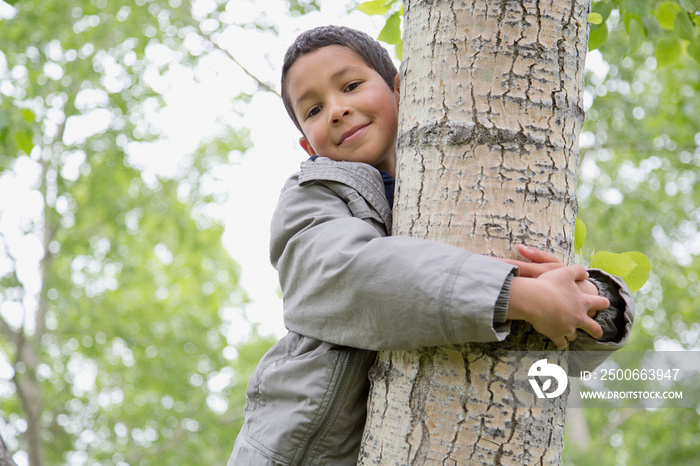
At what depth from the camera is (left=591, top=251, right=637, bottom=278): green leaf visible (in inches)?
57.4

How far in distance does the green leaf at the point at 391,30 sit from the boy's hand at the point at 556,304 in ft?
4.67

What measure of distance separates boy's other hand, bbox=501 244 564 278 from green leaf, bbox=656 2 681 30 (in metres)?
1.57

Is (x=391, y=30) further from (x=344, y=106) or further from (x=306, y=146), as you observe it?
(x=344, y=106)

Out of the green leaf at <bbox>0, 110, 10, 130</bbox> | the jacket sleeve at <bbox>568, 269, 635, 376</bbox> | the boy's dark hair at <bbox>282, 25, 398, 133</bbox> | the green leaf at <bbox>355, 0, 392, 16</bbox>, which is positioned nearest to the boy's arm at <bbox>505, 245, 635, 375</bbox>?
the jacket sleeve at <bbox>568, 269, 635, 376</bbox>

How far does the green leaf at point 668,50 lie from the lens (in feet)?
8.09

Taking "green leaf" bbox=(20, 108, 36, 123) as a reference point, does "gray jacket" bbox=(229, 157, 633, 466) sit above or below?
below

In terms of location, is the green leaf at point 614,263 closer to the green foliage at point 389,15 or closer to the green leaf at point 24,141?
the green foliage at point 389,15

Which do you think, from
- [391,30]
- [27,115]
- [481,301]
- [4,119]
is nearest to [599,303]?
[481,301]

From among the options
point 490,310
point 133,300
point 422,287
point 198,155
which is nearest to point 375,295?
point 422,287

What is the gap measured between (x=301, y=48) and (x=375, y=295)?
38.8 inches

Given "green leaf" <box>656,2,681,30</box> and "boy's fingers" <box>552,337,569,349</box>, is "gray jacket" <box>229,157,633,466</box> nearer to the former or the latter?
"boy's fingers" <box>552,337,569,349</box>

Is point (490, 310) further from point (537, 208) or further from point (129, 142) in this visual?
point (129, 142)

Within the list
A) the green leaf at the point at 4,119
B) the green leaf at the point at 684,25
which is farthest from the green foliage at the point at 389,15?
the green leaf at the point at 4,119

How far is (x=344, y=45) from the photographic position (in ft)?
6.14
